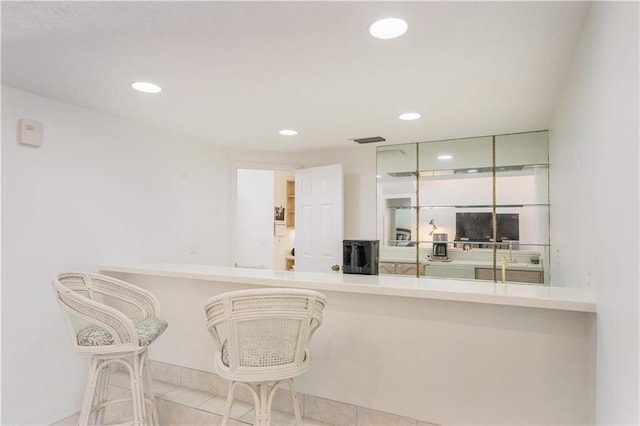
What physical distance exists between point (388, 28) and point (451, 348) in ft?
5.04

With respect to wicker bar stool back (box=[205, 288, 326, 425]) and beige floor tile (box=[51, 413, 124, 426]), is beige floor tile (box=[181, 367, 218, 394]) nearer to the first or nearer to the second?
beige floor tile (box=[51, 413, 124, 426])

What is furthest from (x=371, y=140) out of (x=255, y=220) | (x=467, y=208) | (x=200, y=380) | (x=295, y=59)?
(x=255, y=220)

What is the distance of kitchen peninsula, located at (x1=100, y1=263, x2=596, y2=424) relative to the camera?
1637 mm

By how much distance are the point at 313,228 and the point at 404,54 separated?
2.58 m

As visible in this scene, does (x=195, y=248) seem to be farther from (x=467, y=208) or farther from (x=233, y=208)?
(x=467, y=208)

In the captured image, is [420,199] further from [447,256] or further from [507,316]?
[507,316]

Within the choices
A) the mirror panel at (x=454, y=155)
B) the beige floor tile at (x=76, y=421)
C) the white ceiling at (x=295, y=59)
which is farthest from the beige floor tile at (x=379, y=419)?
the mirror panel at (x=454, y=155)

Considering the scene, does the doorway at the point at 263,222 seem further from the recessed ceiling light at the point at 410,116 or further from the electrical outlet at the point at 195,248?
the recessed ceiling light at the point at 410,116

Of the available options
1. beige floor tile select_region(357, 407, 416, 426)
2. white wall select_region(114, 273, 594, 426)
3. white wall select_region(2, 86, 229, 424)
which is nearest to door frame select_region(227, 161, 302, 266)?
white wall select_region(2, 86, 229, 424)

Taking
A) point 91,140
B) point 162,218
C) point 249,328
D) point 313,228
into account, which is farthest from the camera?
point 313,228

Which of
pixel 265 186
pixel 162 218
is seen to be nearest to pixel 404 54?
pixel 162 218

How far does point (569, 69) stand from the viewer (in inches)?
75.9

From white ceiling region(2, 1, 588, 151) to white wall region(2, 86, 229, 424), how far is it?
0.65 ft

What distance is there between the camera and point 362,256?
7.56ft
